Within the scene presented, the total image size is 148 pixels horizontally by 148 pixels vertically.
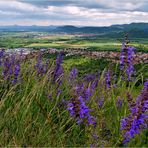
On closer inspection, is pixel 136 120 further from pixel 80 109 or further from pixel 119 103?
pixel 119 103

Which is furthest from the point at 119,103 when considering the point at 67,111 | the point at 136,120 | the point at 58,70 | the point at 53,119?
the point at 136,120

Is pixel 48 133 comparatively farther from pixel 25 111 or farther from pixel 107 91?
pixel 107 91

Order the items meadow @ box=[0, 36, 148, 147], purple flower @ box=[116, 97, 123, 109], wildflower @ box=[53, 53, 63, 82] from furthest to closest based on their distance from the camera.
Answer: wildflower @ box=[53, 53, 63, 82] < purple flower @ box=[116, 97, 123, 109] < meadow @ box=[0, 36, 148, 147]

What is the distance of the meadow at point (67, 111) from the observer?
413cm

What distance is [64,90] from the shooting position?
20.4 ft

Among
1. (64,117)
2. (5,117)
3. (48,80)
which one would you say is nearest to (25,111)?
(5,117)

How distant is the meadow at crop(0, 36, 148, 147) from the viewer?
4.13 meters

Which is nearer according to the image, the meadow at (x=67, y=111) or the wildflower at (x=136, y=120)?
the wildflower at (x=136, y=120)

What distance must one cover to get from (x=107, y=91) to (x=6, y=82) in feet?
5.74

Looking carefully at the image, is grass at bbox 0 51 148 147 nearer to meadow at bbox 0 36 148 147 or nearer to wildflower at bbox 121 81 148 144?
meadow at bbox 0 36 148 147

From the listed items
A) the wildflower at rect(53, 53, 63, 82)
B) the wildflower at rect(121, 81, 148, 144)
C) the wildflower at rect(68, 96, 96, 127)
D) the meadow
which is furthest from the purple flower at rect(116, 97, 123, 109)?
the wildflower at rect(121, 81, 148, 144)

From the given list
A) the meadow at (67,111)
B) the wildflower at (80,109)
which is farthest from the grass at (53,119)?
the wildflower at (80,109)

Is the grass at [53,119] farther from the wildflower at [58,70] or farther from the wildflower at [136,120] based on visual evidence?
the wildflower at [136,120]

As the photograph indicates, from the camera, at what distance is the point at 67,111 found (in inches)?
209
